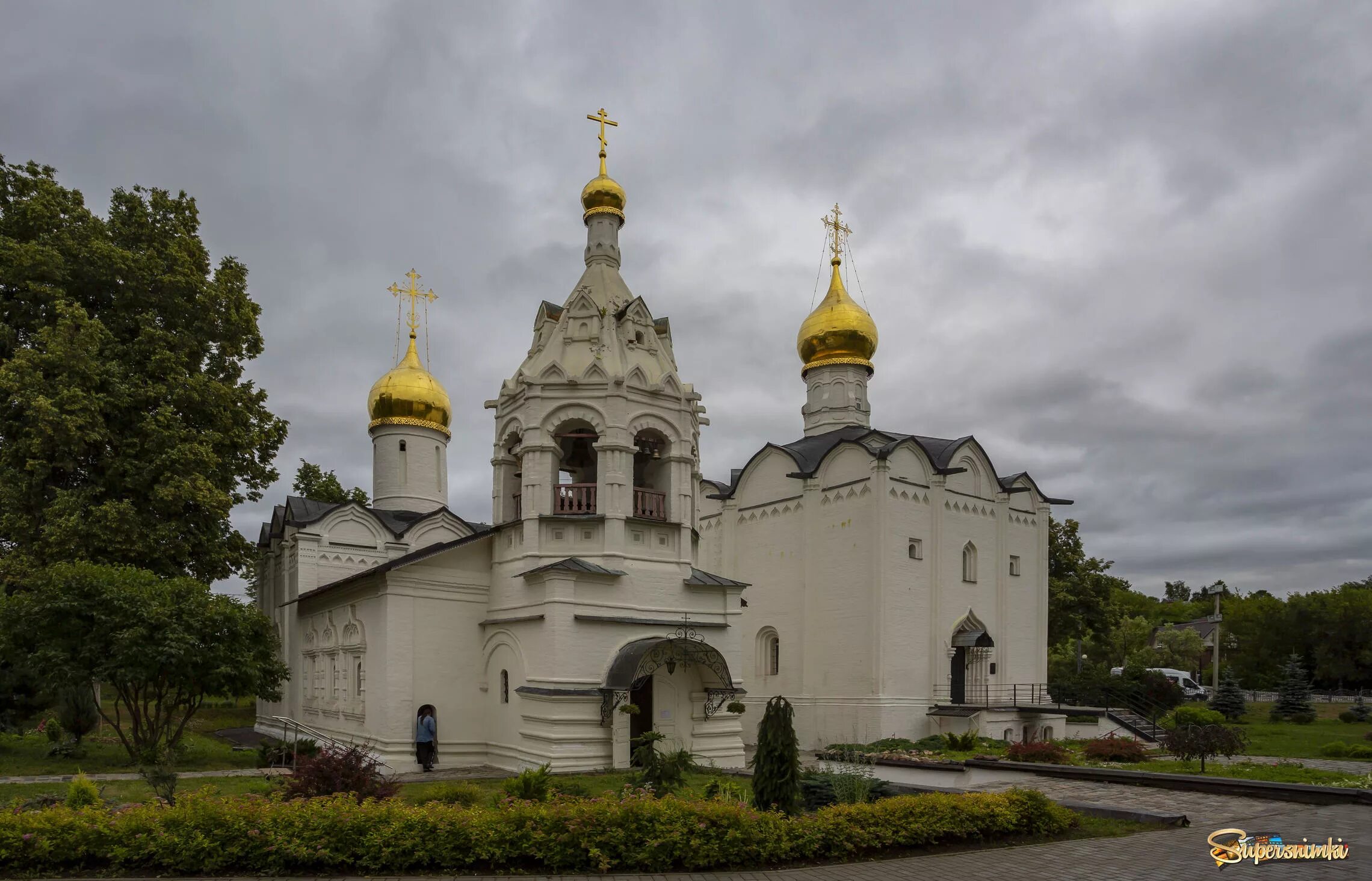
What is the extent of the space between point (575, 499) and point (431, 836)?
32.3 ft

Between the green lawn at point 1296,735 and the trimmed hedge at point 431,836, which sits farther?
the green lawn at point 1296,735

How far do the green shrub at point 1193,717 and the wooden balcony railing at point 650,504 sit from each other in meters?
13.9

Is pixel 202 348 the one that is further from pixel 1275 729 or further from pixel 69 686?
pixel 1275 729

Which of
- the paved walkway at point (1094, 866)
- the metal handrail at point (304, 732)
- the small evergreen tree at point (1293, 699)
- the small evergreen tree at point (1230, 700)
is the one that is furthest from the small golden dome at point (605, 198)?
the small evergreen tree at point (1293, 699)

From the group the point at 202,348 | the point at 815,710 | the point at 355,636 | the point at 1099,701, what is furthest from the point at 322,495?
the point at 1099,701

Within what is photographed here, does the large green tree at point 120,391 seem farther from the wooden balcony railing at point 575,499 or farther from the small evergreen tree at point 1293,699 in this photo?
the small evergreen tree at point 1293,699

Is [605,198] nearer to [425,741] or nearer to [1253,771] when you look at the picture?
[425,741]

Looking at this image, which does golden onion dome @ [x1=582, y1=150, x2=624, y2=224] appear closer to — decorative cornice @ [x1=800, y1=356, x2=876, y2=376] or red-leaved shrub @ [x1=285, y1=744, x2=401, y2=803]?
decorative cornice @ [x1=800, y1=356, x2=876, y2=376]

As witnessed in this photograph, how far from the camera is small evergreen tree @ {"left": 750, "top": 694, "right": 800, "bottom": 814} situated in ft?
31.2

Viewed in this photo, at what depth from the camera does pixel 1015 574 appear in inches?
999

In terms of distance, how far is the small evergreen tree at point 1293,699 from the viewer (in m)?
30.6

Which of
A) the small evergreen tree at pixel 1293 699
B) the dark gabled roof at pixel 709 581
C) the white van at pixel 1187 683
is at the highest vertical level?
the dark gabled roof at pixel 709 581

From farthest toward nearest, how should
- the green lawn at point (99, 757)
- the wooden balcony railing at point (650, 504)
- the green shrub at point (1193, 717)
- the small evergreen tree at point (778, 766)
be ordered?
the green shrub at point (1193, 717) < the wooden balcony railing at point (650, 504) < the green lawn at point (99, 757) < the small evergreen tree at point (778, 766)

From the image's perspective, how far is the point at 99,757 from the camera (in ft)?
58.0
